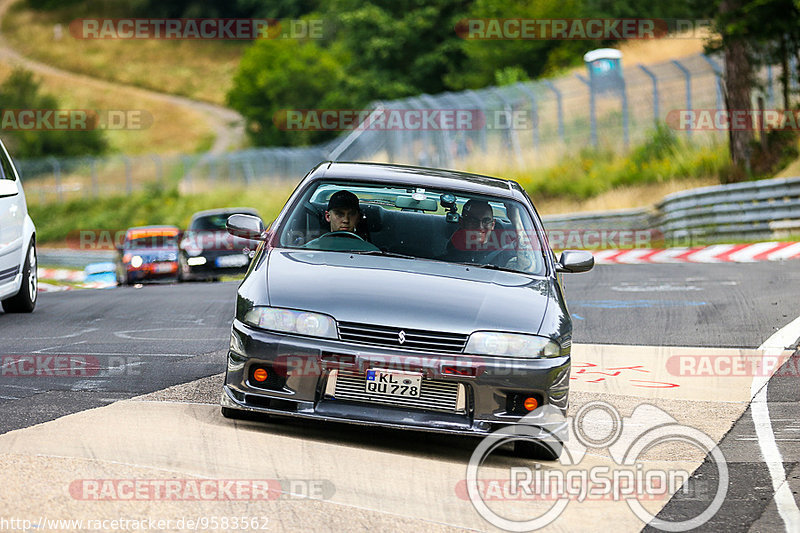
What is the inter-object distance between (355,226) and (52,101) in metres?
84.4

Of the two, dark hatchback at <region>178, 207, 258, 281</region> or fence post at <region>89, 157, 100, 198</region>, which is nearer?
dark hatchback at <region>178, 207, 258, 281</region>

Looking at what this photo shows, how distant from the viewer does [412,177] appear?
311 inches

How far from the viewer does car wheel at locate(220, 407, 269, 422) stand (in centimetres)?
651

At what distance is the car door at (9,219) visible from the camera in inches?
449

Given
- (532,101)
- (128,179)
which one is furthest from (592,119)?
(128,179)

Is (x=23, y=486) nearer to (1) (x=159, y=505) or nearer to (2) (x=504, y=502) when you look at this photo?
(1) (x=159, y=505)

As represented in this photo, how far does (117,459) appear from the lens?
5.52 metres

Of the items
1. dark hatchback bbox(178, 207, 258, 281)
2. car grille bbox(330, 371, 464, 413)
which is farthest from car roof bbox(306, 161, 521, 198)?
dark hatchback bbox(178, 207, 258, 281)

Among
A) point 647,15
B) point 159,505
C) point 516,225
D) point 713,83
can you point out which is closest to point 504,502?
point 159,505

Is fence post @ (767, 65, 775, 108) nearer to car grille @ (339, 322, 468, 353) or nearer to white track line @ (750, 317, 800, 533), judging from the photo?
white track line @ (750, 317, 800, 533)

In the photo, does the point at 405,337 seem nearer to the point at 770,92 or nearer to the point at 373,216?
the point at 373,216

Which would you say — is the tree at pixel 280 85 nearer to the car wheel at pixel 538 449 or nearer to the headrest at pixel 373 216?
the headrest at pixel 373 216

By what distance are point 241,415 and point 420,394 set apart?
1028 millimetres

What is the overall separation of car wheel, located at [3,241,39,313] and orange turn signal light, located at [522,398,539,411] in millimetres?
7376
